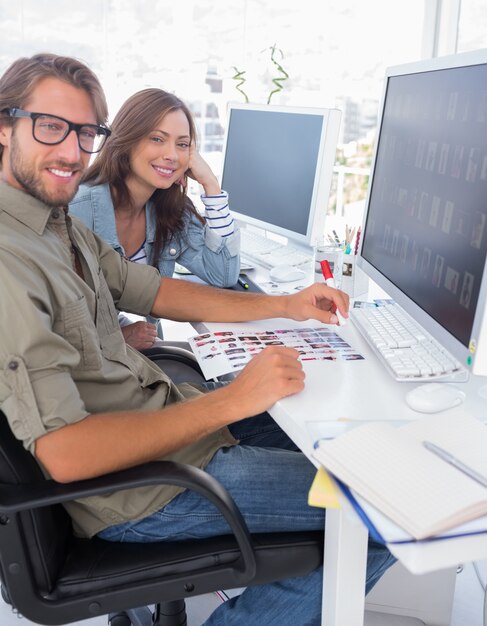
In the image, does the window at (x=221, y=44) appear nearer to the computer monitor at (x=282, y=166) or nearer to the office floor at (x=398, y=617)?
the computer monitor at (x=282, y=166)

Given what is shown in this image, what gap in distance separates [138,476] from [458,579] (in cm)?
124

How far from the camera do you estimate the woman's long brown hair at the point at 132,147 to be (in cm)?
200

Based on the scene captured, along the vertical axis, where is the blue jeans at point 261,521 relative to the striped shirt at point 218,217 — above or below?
below

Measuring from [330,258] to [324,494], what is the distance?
42.7 inches

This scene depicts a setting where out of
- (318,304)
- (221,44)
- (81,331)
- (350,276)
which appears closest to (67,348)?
(81,331)

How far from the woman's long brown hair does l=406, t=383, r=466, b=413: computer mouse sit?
3.59 ft

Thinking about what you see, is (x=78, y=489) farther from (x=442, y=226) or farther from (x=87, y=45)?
(x=87, y=45)

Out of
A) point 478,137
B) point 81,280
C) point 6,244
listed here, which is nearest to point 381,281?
point 478,137

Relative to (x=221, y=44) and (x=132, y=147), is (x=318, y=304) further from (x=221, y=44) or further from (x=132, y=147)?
(x=221, y=44)

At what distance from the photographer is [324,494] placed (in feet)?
2.68

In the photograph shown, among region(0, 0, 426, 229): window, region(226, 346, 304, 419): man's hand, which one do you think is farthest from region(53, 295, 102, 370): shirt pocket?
region(0, 0, 426, 229): window

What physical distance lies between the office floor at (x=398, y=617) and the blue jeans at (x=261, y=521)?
583mm

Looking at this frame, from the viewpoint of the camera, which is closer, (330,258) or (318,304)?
(318,304)

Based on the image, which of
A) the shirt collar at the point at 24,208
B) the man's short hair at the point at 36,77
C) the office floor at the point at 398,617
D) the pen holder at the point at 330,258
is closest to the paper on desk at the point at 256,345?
the pen holder at the point at 330,258
